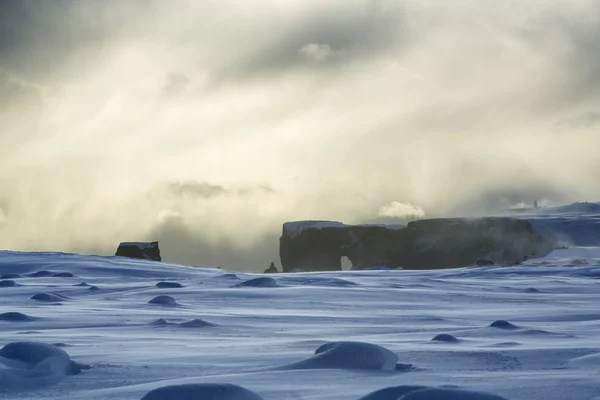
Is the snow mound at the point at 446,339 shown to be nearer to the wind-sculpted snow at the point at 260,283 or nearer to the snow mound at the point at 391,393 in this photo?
the snow mound at the point at 391,393

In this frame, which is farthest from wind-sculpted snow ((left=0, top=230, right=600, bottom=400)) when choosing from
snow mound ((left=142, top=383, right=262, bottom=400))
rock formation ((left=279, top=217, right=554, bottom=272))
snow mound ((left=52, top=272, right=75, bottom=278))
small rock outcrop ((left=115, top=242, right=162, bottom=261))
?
rock formation ((left=279, top=217, right=554, bottom=272))

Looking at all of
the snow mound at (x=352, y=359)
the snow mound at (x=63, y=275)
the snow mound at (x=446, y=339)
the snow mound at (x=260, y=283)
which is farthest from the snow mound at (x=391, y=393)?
the snow mound at (x=63, y=275)

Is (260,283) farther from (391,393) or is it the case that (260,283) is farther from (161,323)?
(391,393)

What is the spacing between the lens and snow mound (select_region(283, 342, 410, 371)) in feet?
13.8

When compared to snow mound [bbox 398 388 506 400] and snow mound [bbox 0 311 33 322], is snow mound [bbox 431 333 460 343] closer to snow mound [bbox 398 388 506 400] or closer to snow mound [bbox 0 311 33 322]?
snow mound [bbox 398 388 506 400]

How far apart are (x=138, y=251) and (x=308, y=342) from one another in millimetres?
35977

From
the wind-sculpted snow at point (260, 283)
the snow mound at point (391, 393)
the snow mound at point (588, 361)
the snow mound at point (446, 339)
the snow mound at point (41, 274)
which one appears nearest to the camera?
the snow mound at point (391, 393)

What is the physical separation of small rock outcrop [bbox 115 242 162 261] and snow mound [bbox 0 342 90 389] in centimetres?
3675

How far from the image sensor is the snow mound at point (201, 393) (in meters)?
3.02

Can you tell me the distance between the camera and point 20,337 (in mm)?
5863

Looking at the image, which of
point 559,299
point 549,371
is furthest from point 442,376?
point 559,299

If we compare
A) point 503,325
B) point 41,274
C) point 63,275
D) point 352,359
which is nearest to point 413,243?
point 41,274

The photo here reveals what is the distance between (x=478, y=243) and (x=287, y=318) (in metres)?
55.7

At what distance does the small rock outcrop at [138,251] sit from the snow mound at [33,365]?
36.8m
